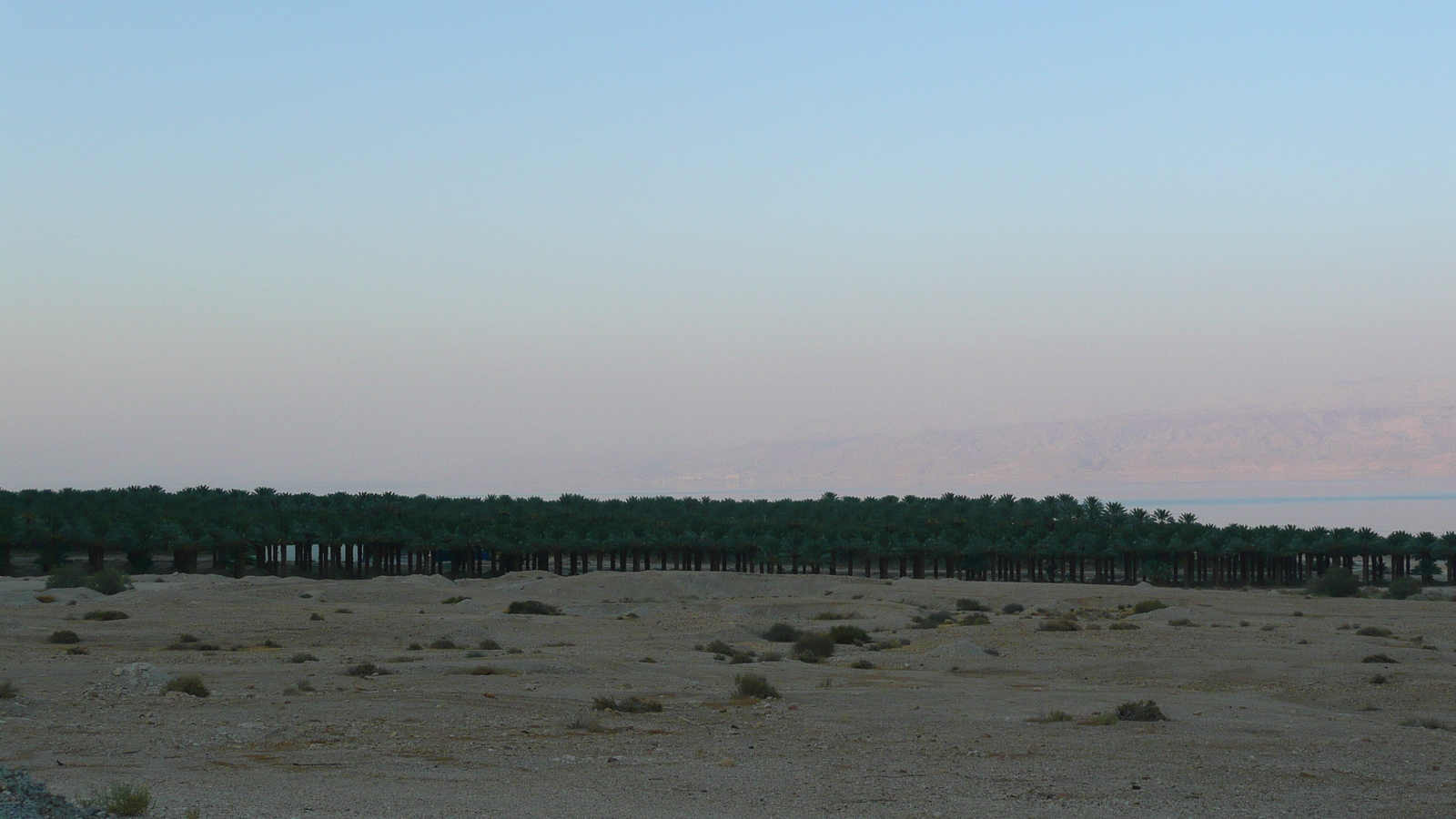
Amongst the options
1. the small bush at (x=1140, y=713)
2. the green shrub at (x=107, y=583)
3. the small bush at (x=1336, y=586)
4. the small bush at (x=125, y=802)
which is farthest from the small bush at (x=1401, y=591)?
the small bush at (x=125, y=802)

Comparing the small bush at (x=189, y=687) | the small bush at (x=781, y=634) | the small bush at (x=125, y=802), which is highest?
the small bush at (x=125, y=802)

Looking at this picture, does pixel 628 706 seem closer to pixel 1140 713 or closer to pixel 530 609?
pixel 1140 713

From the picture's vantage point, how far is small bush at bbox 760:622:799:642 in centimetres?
4316

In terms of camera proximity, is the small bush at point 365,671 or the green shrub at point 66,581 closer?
the small bush at point 365,671

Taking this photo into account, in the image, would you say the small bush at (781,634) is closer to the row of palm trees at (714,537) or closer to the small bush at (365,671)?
the small bush at (365,671)

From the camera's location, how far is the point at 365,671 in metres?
28.0

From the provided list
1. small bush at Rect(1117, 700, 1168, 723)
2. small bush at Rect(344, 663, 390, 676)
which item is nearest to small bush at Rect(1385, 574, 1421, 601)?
small bush at Rect(1117, 700, 1168, 723)

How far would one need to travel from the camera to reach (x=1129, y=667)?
32312mm

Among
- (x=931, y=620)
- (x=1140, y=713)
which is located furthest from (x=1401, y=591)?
(x=1140, y=713)

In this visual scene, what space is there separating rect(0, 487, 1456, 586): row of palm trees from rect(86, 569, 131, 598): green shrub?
30.2 meters

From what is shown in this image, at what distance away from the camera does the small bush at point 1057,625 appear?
44562 millimetres

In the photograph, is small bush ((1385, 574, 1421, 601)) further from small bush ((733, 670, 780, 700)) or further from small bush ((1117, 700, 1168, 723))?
small bush ((733, 670, 780, 700))

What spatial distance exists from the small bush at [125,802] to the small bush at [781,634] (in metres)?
31.9

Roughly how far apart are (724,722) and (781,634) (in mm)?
21809
